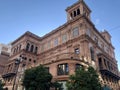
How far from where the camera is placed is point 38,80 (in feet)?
66.4

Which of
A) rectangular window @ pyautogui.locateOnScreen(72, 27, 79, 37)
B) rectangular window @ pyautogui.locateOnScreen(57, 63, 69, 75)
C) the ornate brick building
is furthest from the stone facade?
rectangular window @ pyautogui.locateOnScreen(72, 27, 79, 37)

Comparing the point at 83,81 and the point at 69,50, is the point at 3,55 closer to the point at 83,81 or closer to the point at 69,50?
the point at 69,50

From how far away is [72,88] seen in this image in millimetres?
17234

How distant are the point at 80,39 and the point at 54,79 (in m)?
10.6

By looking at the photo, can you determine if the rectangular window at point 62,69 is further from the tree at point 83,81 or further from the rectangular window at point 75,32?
the rectangular window at point 75,32

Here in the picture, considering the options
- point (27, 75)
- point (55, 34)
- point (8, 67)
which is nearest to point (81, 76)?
point (27, 75)

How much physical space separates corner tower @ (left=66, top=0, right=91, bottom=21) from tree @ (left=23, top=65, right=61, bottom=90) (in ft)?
60.4

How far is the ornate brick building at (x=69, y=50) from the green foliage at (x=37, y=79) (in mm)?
2539

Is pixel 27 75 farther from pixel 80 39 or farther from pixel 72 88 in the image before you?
pixel 80 39

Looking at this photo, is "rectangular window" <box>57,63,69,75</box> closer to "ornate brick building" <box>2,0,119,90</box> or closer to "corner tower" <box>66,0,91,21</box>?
"ornate brick building" <box>2,0,119,90</box>

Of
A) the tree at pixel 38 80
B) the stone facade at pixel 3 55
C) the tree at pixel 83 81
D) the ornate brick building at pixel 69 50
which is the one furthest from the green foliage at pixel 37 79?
the stone facade at pixel 3 55

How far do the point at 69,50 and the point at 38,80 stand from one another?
12145 mm

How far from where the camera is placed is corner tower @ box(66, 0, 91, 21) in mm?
33525

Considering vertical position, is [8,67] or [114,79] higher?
[8,67]
